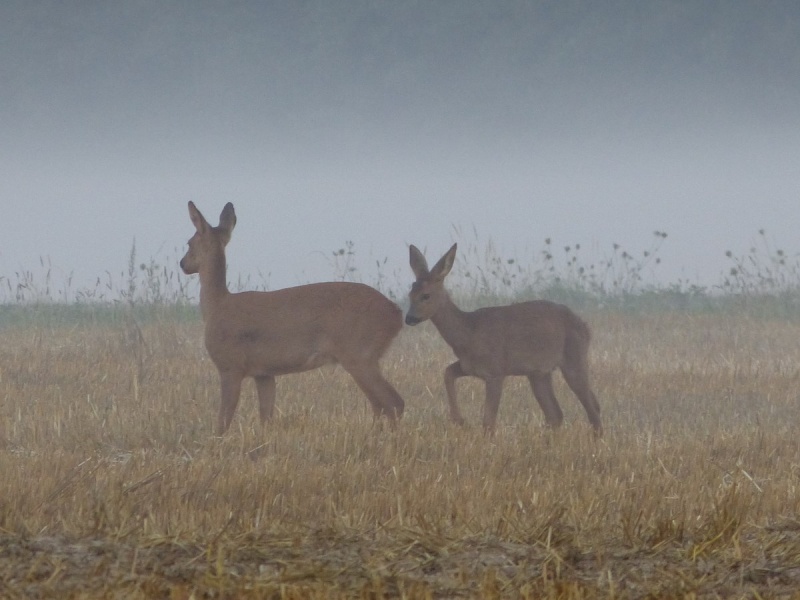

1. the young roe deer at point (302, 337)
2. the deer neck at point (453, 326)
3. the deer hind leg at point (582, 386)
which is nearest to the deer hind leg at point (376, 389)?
the young roe deer at point (302, 337)

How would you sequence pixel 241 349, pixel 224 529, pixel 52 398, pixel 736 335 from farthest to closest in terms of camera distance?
pixel 736 335 → pixel 52 398 → pixel 241 349 → pixel 224 529

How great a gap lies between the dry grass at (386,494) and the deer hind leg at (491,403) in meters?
0.15

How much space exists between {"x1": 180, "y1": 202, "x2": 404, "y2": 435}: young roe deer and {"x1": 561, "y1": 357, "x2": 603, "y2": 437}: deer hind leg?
1745mm

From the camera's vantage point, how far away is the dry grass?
4531 millimetres

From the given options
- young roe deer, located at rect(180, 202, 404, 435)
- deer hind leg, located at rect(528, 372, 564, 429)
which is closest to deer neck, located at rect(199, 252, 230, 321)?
young roe deer, located at rect(180, 202, 404, 435)

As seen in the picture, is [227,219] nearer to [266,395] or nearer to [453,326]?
[266,395]

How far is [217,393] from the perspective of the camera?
433 inches

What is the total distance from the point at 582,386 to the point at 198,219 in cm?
334

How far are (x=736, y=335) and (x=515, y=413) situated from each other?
24.0 ft

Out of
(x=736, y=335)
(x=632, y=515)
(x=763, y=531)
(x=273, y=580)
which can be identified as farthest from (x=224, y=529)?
(x=736, y=335)

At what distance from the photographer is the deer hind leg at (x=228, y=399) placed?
8.75 m

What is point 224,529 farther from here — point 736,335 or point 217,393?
point 736,335

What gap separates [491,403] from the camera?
9.38 metres

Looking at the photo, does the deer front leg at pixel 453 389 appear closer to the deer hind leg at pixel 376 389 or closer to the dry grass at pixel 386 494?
the dry grass at pixel 386 494
